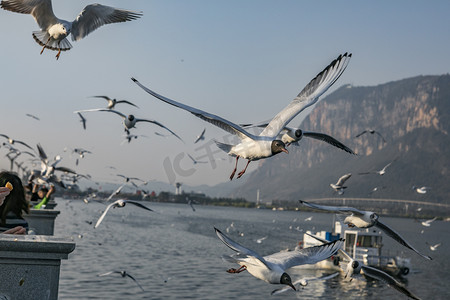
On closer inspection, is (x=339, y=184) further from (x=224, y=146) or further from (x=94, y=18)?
(x=224, y=146)

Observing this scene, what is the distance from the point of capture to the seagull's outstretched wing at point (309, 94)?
7566 millimetres

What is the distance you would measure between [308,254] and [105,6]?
7173 millimetres

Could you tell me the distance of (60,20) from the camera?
11.4m

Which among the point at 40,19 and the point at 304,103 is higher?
the point at 40,19

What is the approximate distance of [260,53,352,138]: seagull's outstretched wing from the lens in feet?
24.8

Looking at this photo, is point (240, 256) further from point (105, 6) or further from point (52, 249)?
point (105, 6)

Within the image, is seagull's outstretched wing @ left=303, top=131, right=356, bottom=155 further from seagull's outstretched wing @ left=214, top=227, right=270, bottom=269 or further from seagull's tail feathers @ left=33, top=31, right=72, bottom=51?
seagull's tail feathers @ left=33, top=31, right=72, bottom=51

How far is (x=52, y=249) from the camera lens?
20.0ft

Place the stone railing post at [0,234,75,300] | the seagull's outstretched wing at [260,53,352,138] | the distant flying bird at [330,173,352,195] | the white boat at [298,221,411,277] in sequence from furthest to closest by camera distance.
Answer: the white boat at [298,221,411,277]
the distant flying bird at [330,173,352,195]
the seagull's outstretched wing at [260,53,352,138]
the stone railing post at [0,234,75,300]

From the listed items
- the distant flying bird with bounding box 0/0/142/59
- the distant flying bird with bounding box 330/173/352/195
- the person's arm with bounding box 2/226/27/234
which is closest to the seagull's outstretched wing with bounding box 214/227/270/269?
the person's arm with bounding box 2/226/27/234

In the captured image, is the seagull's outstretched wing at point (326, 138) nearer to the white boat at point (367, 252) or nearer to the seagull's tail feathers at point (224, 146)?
the seagull's tail feathers at point (224, 146)

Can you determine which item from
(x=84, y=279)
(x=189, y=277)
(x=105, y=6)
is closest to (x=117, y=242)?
(x=189, y=277)

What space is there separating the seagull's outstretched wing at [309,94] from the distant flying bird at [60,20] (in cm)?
405

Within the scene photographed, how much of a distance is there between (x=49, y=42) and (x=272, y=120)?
500 centimetres
